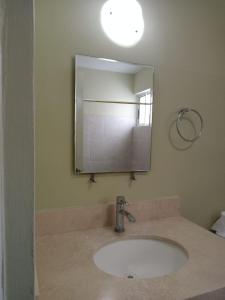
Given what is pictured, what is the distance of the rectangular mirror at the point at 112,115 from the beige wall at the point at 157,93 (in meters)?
0.05

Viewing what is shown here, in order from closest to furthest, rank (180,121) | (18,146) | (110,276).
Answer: (18,146) → (110,276) → (180,121)

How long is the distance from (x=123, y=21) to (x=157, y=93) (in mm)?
411

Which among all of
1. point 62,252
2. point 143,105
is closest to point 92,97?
point 143,105

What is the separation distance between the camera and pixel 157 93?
52.2 inches

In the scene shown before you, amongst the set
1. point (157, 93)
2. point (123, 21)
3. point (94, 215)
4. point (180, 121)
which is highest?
point (123, 21)

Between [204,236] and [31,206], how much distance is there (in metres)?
1.00

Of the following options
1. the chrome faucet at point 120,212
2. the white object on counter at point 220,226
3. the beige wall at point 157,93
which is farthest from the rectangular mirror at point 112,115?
the white object on counter at point 220,226

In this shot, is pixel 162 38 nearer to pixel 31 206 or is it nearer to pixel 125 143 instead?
pixel 125 143

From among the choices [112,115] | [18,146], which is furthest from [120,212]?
[18,146]

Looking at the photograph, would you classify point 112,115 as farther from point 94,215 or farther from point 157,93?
point 94,215

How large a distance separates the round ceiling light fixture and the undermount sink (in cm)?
101

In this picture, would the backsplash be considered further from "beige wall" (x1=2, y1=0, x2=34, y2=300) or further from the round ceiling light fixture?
the round ceiling light fixture

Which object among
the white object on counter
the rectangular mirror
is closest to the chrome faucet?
the rectangular mirror

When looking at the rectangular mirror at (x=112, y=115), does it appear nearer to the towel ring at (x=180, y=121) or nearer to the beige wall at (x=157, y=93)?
the beige wall at (x=157, y=93)
